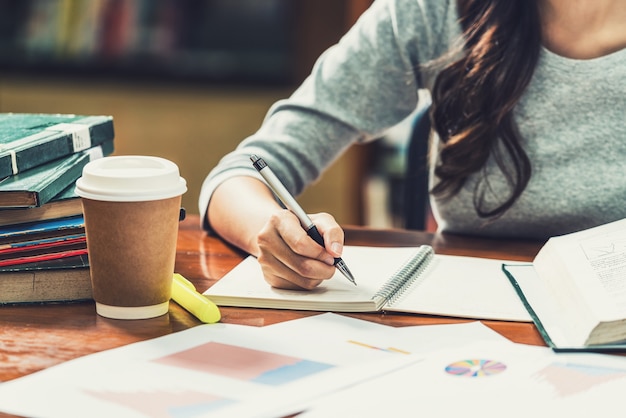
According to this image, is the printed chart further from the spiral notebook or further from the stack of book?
the stack of book

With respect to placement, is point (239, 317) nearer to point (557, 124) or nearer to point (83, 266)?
point (83, 266)

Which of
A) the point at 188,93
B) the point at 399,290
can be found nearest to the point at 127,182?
the point at 399,290

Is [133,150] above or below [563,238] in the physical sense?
below

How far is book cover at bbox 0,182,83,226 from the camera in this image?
791 millimetres

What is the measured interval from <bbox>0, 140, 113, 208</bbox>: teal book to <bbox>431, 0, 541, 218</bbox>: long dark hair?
528 mm

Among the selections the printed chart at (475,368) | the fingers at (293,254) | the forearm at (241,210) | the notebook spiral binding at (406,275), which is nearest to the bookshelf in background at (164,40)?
the forearm at (241,210)

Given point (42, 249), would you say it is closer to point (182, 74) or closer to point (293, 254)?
point (293, 254)

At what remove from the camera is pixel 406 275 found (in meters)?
0.87

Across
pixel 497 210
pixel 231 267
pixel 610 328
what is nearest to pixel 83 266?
pixel 231 267

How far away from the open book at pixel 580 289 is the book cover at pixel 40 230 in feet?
1.44

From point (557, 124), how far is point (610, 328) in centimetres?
51

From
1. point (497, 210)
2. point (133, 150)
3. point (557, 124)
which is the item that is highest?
point (557, 124)

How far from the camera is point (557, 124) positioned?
1.15 meters

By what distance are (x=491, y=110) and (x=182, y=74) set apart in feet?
5.35
